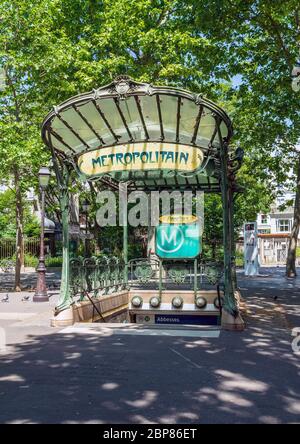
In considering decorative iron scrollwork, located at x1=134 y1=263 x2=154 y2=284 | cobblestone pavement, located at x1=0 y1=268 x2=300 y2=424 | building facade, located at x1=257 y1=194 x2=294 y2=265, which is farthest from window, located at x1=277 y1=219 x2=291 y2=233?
cobblestone pavement, located at x1=0 y1=268 x2=300 y2=424

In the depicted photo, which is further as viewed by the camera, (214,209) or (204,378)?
(214,209)

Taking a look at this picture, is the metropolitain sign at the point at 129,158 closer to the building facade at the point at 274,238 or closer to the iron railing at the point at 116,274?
the iron railing at the point at 116,274

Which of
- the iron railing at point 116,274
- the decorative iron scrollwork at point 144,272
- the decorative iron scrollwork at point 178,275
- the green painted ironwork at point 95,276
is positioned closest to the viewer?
the green painted ironwork at point 95,276

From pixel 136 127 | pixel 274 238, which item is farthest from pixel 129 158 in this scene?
pixel 274 238

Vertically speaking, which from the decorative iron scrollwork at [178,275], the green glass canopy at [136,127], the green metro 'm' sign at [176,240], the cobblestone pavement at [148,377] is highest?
the green glass canopy at [136,127]

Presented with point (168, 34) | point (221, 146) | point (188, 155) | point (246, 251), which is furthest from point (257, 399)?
point (246, 251)

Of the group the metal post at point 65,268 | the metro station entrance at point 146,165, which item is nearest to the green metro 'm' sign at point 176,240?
the metro station entrance at point 146,165

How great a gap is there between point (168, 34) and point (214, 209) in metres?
20.0

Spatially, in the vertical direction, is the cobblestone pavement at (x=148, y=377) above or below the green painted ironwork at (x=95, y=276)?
below

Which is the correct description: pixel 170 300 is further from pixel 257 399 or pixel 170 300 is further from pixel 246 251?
pixel 246 251

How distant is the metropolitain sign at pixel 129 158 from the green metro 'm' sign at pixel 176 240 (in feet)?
9.34

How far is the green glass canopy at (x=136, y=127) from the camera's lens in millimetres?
9148

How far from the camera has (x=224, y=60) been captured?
55.4ft
